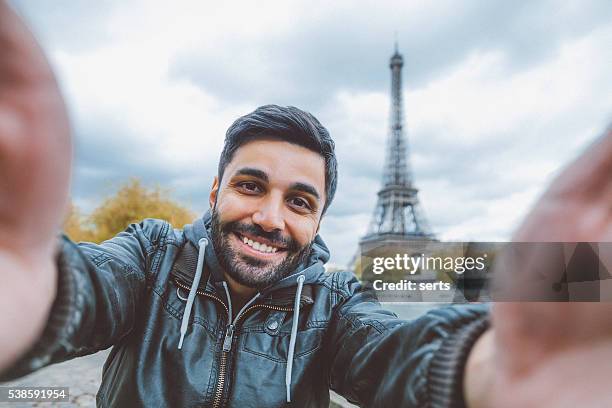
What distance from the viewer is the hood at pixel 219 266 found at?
1179mm

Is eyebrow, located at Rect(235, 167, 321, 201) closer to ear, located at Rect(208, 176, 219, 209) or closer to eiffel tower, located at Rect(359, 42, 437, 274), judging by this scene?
ear, located at Rect(208, 176, 219, 209)

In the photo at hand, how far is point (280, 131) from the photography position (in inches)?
48.6

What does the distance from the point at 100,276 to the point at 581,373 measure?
2.73 feet

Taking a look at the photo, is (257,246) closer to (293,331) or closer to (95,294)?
(293,331)

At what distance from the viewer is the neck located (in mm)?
1188

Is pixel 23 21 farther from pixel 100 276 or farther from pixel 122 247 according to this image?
pixel 122 247

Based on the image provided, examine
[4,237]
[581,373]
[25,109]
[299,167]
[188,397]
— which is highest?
[299,167]

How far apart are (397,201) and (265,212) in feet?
76.5

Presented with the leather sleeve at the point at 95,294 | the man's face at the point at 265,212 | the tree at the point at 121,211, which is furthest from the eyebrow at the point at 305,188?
the tree at the point at 121,211

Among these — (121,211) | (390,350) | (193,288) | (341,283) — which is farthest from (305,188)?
(121,211)

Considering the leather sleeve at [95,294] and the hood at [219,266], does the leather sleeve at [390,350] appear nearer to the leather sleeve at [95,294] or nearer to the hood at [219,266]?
the hood at [219,266]

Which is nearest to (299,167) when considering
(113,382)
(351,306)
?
(351,306)

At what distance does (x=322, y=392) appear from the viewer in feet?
3.92

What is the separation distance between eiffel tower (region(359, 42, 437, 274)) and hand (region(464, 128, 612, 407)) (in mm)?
21315
